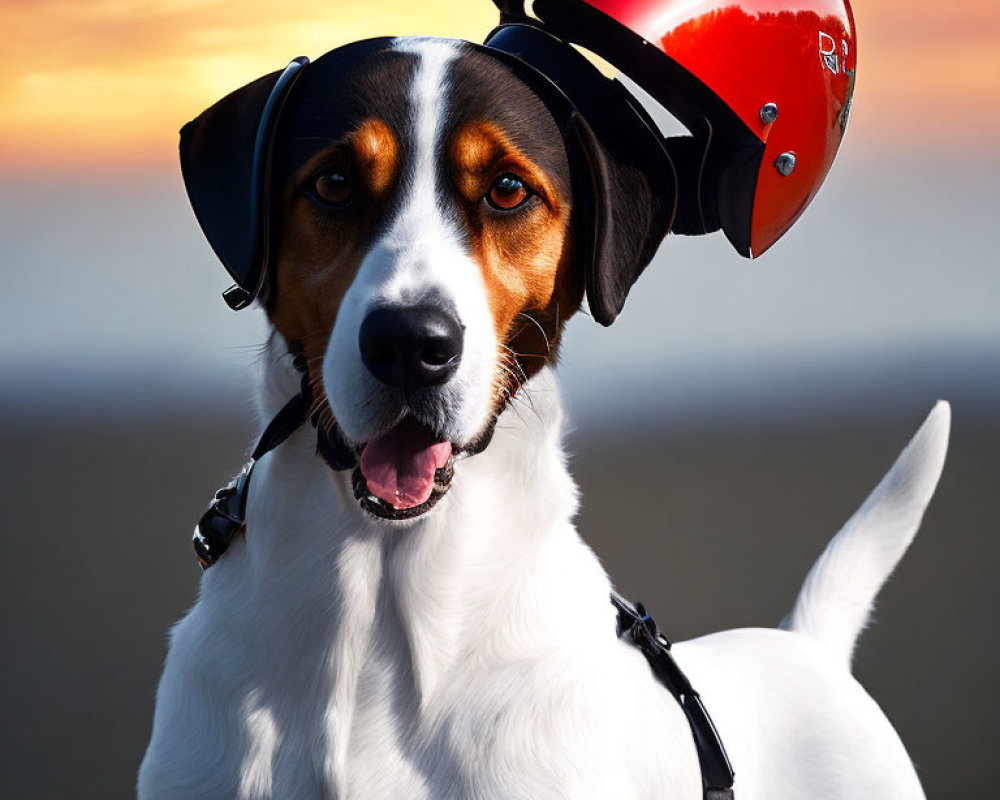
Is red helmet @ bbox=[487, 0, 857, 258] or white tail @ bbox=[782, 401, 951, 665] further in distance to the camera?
white tail @ bbox=[782, 401, 951, 665]

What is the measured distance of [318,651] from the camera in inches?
78.3

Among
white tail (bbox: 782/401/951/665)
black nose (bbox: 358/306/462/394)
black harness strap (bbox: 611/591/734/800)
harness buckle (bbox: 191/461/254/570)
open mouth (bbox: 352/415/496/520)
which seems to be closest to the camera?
black nose (bbox: 358/306/462/394)

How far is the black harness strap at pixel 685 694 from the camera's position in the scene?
222cm

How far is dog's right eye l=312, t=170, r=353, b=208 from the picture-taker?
1951 mm

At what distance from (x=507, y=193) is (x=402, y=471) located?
54cm

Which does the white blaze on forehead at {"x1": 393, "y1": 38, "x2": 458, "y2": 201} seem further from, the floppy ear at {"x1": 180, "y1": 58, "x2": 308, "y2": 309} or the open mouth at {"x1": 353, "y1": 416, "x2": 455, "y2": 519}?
the open mouth at {"x1": 353, "y1": 416, "x2": 455, "y2": 519}

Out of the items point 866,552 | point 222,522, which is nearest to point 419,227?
point 222,522

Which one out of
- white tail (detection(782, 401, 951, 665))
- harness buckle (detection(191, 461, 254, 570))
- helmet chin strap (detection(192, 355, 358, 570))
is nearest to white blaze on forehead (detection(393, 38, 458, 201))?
helmet chin strap (detection(192, 355, 358, 570))

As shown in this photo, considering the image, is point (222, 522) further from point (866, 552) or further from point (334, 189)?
point (866, 552)

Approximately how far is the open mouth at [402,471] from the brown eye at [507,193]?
43 centimetres

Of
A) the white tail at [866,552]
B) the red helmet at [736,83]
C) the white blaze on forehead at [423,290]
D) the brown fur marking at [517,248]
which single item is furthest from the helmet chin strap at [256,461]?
the white tail at [866,552]

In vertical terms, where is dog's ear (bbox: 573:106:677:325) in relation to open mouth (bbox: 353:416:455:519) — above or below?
above

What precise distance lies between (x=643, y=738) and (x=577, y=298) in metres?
0.87

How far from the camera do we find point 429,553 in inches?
80.4
